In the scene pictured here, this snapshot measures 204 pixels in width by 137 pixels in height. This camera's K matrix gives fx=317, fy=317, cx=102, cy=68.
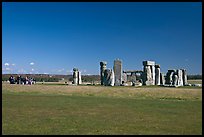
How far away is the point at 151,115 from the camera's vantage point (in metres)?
12.2

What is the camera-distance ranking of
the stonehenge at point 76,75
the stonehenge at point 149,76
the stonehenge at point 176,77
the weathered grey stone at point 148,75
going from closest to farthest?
the stonehenge at point 149,76, the stonehenge at point 176,77, the weathered grey stone at point 148,75, the stonehenge at point 76,75

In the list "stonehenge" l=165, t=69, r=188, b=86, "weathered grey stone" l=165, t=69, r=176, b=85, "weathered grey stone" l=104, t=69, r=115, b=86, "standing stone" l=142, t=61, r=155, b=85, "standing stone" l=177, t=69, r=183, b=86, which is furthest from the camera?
"weathered grey stone" l=165, t=69, r=176, b=85

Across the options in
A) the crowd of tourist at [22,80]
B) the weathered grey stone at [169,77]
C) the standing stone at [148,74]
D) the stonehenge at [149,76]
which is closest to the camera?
A: the crowd of tourist at [22,80]

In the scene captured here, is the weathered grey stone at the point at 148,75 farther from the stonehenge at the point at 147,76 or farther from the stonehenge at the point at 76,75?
the stonehenge at the point at 76,75

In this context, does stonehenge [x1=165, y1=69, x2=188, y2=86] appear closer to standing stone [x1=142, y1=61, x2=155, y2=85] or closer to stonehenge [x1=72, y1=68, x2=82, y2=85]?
standing stone [x1=142, y1=61, x2=155, y2=85]

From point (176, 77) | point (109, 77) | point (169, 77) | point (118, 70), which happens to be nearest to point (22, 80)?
point (109, 77)

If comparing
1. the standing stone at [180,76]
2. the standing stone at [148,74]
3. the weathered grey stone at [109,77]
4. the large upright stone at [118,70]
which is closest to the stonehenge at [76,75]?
the weathered grey stone at [109,77]

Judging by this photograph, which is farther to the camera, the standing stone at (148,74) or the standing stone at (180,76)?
the standing stone at (148,74)

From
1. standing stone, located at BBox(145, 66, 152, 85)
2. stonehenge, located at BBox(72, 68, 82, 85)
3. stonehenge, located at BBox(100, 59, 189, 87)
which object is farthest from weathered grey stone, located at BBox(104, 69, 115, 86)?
stonehenge, located at BBox(72, 68, 82, 85)

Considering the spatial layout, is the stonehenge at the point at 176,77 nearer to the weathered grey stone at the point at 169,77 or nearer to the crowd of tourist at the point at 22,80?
the weathered grey stone at the point at 169,77

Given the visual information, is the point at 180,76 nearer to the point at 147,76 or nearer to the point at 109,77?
the point at 147,76

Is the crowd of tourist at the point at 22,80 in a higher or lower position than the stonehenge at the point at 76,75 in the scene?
lower

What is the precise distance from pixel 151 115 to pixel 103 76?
26.4m

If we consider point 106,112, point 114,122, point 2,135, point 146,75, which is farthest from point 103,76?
point 2,135
